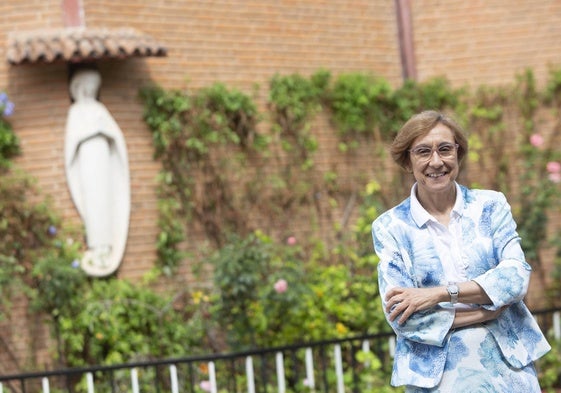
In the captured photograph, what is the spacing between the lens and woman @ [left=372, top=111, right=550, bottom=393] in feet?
9.90

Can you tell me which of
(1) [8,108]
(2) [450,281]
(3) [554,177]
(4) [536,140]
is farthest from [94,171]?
(2) [450,281]

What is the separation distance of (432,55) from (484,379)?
7.62 meters

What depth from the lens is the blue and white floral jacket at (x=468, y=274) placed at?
3.02 meters

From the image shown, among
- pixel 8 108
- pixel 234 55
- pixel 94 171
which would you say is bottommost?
pixel 94 171

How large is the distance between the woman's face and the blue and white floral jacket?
0.38 ft

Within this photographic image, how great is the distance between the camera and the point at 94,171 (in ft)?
26.2

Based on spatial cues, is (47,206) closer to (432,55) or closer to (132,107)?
(132,107)

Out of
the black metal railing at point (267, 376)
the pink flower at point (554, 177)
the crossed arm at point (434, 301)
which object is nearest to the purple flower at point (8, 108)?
the black metal railing at point (267, 376)

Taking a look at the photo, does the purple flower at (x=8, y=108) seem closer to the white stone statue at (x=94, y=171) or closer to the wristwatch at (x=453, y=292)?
the white stone statue at (x=94, y=171)

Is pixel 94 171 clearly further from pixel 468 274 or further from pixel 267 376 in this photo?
pixel 468 274

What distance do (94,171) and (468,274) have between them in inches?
212

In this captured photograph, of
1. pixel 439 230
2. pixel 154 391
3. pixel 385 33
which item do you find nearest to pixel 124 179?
pixel 154 391

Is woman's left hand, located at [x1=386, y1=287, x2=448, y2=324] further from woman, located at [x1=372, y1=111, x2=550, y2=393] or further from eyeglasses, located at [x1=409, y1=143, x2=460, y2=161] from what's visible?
eyeglasses, located at [x1=409, y1=143, x2=460, y2=161]

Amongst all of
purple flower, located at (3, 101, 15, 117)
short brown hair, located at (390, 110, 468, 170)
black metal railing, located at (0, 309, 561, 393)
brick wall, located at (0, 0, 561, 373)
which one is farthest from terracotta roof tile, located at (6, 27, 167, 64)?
short brown hair, located at (390, 110, 468, 170)
